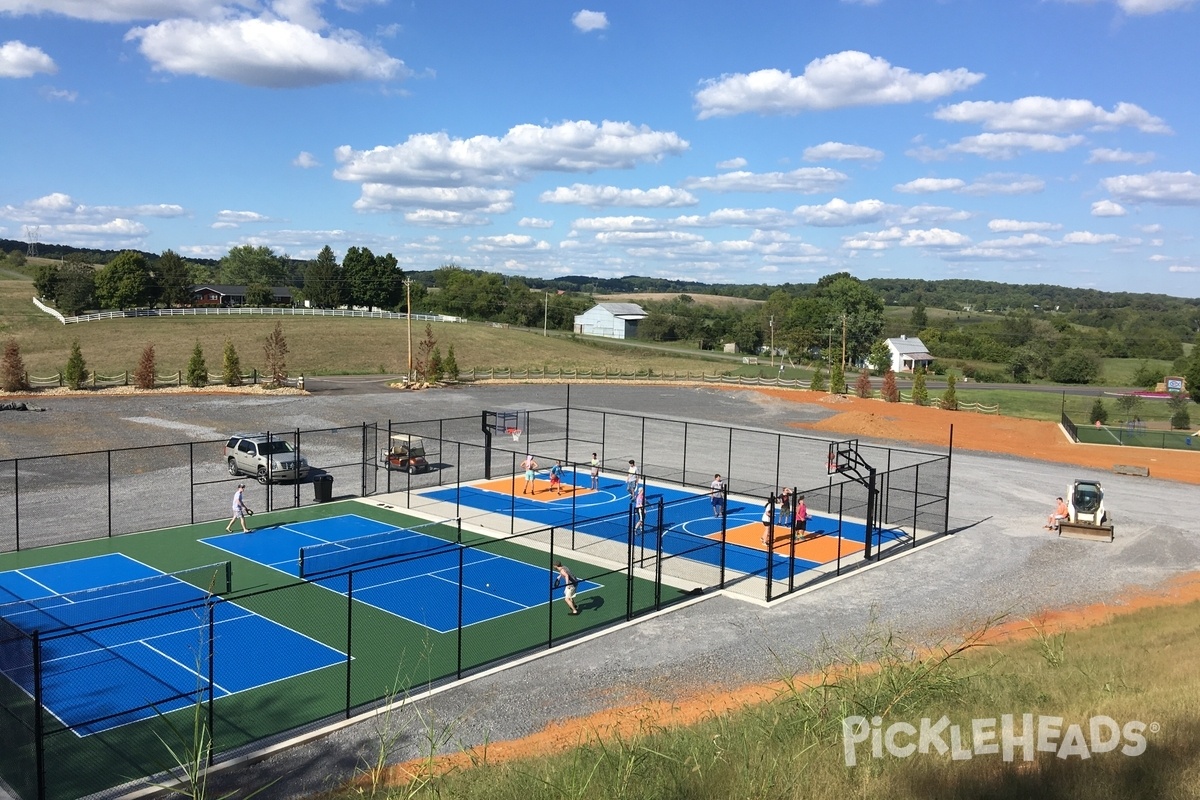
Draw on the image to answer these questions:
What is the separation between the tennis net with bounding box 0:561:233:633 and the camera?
18.8 m

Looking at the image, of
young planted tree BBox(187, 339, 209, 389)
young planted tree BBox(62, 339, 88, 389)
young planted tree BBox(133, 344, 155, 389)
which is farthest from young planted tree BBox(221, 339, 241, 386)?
young planted tree BBox(62, 339, 88, 389)

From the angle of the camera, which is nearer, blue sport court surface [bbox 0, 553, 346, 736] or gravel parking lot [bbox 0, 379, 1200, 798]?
gravel parking lot [bbox 0, 379, 1200, 798]

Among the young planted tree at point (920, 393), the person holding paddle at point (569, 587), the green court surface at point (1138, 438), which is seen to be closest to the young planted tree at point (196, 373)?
the person holding paddle at point (569, 587)

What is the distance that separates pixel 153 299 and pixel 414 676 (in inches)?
4455

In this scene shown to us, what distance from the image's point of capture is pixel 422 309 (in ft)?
518

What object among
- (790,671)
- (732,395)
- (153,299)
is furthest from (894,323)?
(790,671)

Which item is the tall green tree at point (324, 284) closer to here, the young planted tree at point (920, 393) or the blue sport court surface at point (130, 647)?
the young planted tree at point (920, 393)

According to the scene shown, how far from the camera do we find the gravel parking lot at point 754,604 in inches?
579

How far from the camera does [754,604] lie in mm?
21641

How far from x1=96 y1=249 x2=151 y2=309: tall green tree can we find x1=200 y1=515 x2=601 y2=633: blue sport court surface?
9648 centimetres

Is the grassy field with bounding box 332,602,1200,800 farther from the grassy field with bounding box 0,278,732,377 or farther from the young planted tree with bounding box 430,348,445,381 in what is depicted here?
the grassy field with bounding box 0,278,732,377

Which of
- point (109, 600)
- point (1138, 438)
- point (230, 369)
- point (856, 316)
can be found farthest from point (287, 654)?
point (856, 316)

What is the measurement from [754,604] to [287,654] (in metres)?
10.8

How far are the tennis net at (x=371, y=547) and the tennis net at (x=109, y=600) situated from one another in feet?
8.24
